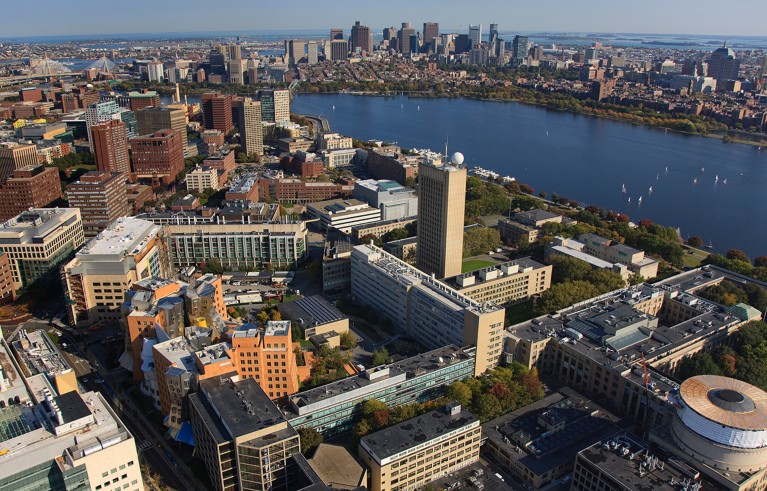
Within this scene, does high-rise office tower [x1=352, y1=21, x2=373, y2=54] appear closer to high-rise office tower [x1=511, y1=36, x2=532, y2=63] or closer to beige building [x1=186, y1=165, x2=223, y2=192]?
high-rise office tower [x1=511, y1=36, x2=532, y2=63]

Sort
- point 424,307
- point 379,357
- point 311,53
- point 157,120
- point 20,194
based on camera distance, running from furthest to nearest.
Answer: point 311,53 < point 157,120 < point 20,194 < point 424,307 < point 379,357

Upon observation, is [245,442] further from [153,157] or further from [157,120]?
[157,120]

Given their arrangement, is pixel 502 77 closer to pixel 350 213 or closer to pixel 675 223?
pixel 675 223

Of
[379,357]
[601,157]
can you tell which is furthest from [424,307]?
[601,157]

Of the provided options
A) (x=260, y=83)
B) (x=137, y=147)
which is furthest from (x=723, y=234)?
(x=260, y=83)

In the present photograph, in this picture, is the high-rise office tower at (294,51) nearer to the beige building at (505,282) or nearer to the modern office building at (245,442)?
the beige building at (505,282)

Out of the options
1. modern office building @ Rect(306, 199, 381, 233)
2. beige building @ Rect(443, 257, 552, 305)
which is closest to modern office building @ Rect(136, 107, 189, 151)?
modern office building @ Rect(306, 199, 381, 233)
